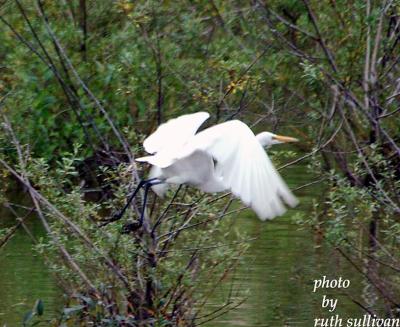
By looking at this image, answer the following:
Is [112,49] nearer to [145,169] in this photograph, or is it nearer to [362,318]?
[145,169]

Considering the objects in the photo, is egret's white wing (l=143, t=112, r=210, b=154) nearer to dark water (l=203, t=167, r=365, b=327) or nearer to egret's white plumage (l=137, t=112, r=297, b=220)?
egret's white plumage (l=137, t=112, r=297, b=220)

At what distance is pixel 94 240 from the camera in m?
5.84

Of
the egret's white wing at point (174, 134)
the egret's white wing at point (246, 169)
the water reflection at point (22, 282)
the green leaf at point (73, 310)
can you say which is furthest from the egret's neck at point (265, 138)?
the water reflection at point (22, 282)

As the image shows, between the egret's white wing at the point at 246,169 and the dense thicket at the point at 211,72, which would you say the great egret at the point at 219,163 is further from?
the dense thicket at the point at 211,72

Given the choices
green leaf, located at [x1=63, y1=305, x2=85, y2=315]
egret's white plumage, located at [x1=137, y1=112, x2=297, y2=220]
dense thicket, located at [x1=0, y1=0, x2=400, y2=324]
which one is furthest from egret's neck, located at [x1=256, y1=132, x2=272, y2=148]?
green leaf, located at [x1=63, y1=305, x2=85, y2=315]

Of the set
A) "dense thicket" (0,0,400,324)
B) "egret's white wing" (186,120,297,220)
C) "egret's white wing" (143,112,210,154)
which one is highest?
"dense thicket" (0,0,400,324)

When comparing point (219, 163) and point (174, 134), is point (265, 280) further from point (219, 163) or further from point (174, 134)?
point (219, 163)

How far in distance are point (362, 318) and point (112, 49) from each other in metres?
4.48

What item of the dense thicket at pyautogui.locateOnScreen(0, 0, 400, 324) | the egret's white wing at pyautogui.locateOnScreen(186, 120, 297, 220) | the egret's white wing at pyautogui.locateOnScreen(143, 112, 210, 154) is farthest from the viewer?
the dense thicket at pyautogui.locateOnScreen(0, 0, 400, 324)

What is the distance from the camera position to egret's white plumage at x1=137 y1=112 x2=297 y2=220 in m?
5.25

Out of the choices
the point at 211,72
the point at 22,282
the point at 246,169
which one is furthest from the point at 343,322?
the point at 211,72

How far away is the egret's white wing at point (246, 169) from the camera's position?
522 cm

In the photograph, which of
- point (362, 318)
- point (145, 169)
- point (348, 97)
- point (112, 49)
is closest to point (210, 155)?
point (145, 169)

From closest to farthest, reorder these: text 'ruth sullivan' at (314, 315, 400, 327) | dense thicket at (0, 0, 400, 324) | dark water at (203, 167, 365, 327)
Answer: text 'ruth sullivan' at (314, 315, 400, 327), dark water at (203, 167, 365, 327), dense thicket at (0, 0, 400, 324)
